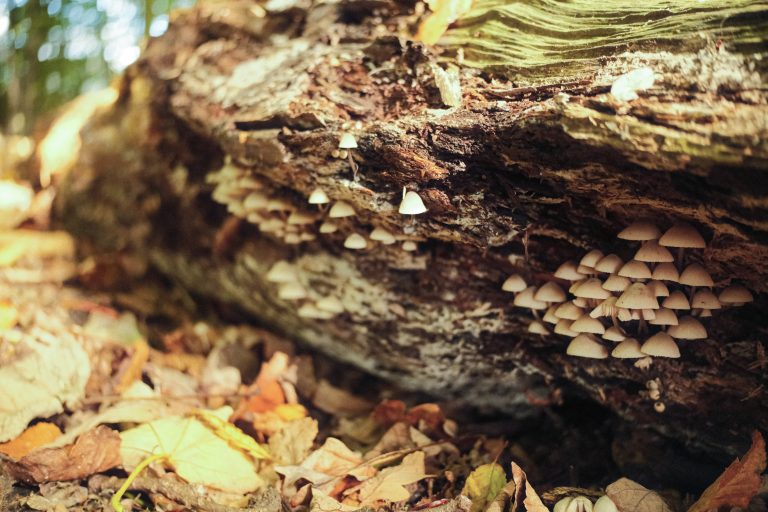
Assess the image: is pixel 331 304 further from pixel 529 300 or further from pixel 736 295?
pixel 736 295

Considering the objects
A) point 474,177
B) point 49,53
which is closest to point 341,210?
point 474,177

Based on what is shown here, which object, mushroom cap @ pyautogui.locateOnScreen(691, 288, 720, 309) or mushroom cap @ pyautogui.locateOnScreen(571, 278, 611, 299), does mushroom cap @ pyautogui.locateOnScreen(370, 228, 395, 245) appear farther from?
mushroom cap @ pyautogui.locateOnScreen(691, 288, 720, 309)

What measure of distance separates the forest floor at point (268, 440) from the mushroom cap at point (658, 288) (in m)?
0.70

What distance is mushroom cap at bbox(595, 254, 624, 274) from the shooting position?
96.3 inches

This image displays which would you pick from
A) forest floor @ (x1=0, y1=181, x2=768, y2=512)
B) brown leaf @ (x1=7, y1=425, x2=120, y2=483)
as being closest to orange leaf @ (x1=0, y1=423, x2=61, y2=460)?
forest floor @ (x1=0, y1=181, x2=768, y2=512)

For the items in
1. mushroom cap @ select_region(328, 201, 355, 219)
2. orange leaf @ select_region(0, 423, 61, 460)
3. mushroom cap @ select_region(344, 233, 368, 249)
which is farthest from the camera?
mushroom cap @ select_region(344, 233, 368, 249)

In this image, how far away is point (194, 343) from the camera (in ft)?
13.7

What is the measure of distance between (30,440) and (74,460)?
311mm

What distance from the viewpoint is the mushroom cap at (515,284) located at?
9.37 feet

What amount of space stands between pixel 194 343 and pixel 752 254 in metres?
3.59

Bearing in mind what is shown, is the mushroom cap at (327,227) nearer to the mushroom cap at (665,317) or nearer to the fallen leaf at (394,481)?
the fallen leaf at (394,481)

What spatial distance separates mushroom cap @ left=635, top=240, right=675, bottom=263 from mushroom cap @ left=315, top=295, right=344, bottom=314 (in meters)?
1.84

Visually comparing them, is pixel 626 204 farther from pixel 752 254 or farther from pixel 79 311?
pixel 79 311

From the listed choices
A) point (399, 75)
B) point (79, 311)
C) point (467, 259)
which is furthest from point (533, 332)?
point (79, 311)
